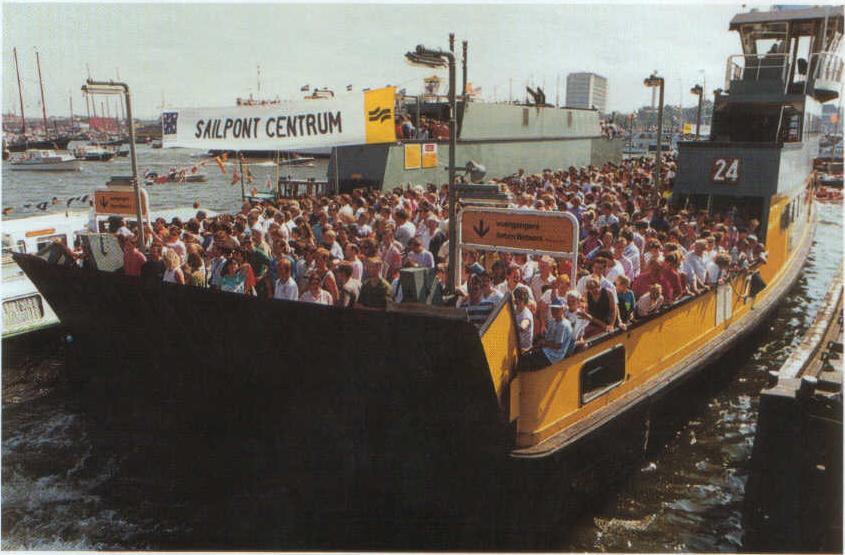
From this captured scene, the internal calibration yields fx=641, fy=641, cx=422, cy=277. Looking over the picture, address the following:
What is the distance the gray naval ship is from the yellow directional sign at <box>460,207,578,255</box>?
23.2ft

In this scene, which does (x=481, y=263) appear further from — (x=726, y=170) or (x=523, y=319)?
(x=726, y=170)

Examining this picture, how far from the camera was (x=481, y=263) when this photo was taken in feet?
29.1

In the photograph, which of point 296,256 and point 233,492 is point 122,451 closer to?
point 233,492

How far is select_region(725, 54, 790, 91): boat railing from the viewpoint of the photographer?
47.6ft

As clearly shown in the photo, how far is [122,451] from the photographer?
945cm

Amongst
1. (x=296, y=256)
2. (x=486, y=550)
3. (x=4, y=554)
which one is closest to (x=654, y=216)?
(x=296, y=256)

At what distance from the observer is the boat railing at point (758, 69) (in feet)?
47.6

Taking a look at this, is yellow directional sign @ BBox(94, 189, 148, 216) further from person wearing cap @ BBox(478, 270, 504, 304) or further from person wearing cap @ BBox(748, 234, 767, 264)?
person wearing cap @ BBox(748, 234, 767, 264)

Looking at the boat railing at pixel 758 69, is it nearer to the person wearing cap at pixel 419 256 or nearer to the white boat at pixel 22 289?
the person wearing cap at pixel 419 256

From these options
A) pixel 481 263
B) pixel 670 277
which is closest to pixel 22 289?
pixel 481 263

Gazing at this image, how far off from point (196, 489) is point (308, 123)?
5.00m

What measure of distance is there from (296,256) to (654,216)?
7.08 meters

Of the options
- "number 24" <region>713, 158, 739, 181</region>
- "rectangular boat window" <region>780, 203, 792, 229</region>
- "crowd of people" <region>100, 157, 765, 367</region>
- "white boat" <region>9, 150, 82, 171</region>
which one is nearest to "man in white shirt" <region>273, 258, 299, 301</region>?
"crowd of people" <region>100, 157, 765, 367</region>

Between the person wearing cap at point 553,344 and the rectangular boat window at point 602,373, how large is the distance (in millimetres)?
740
